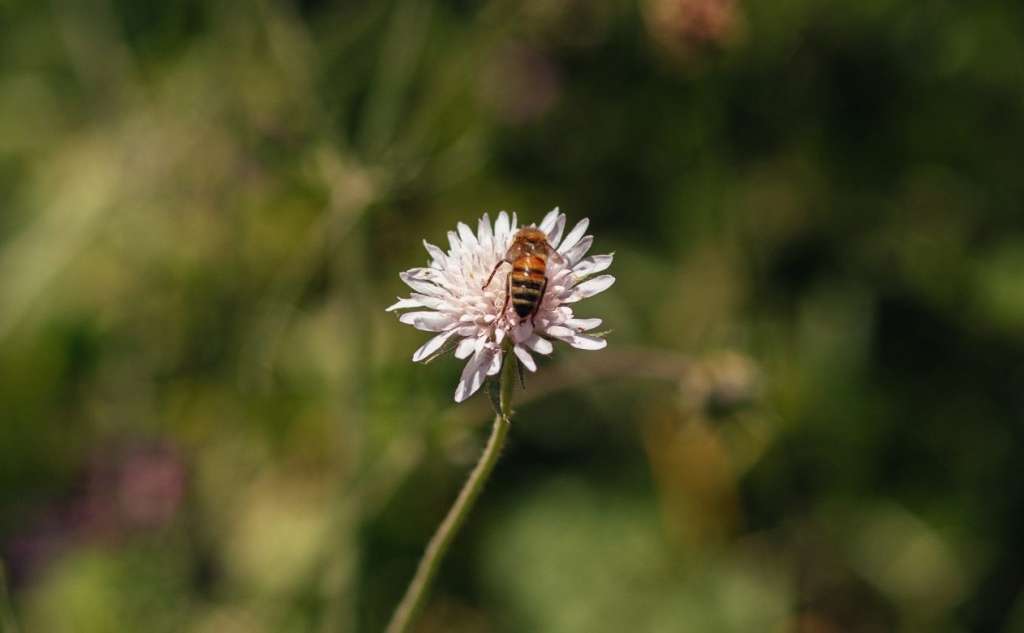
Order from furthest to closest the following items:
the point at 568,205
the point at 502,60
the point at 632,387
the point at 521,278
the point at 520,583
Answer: the point at 502,60, the point at 568,205, the point at 632,387, the point at 520,583, the point at 521,278

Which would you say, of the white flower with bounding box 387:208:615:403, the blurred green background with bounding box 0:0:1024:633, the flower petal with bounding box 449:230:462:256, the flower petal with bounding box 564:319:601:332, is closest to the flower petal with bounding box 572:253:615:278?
the white flower with bounding box 387:208:615:403

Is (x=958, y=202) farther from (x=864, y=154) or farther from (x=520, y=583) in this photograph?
(x=520, y=583)

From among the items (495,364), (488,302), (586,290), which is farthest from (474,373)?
(586,290)

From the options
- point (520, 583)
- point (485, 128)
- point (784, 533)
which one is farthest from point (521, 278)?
point (485, 128)

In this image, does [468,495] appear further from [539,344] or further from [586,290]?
[586,290]

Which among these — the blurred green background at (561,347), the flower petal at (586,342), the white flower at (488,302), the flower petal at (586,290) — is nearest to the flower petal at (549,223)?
the white flower at (488,302)
